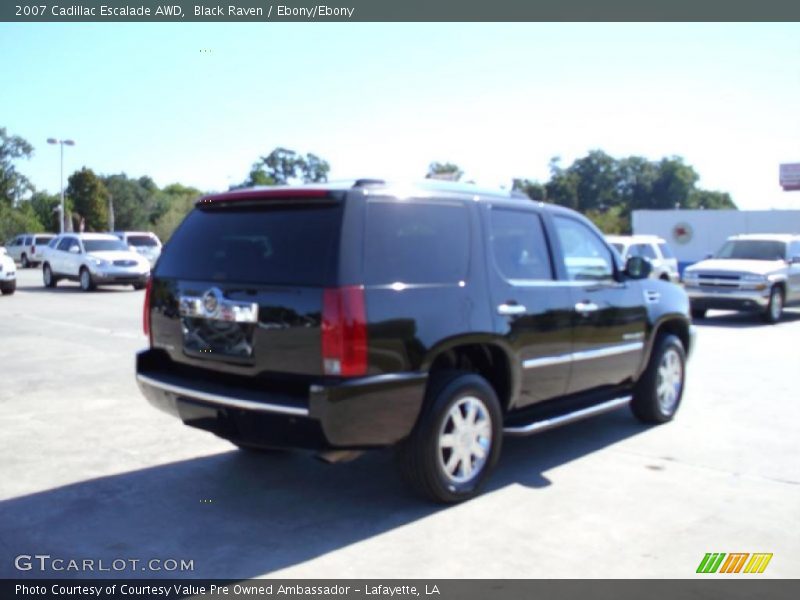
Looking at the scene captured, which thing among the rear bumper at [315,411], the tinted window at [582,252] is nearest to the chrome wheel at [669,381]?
the tinted window at [582,252]

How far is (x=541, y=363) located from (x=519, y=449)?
1032 mm

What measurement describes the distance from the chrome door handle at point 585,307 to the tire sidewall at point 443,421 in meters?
1.20

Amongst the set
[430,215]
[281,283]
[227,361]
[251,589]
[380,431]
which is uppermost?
[430,215]

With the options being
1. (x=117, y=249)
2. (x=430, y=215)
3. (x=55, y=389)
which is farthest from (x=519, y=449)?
(x=117, y=249)

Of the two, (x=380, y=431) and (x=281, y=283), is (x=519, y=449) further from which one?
(x=281, y=283)

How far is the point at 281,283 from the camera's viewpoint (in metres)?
4.56

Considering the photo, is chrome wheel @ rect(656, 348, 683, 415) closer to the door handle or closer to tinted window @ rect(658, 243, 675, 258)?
the door handle

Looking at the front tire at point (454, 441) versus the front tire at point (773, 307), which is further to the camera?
the front tire at point (773, 307)

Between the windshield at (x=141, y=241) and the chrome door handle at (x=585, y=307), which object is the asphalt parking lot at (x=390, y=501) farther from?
the windshield at (x=141, y=241)

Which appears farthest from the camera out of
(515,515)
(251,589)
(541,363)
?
(541,363)

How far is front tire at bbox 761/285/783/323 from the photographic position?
1611 centimetres

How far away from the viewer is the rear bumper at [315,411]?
4309 mm

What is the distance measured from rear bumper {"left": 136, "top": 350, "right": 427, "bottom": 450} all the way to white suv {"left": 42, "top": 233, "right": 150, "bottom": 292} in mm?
18900

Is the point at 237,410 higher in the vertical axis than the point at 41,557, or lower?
higher
